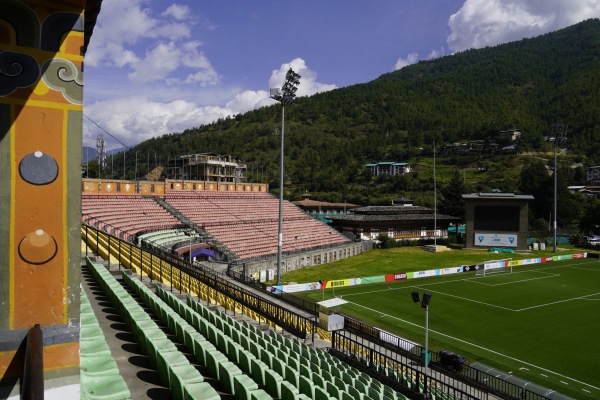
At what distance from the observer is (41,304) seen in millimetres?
4836

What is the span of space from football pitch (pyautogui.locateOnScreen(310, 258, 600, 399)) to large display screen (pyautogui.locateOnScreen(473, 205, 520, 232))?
17.1 metres

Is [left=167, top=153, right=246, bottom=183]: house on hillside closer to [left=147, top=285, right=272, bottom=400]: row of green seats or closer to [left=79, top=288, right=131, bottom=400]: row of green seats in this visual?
[left=147, top=285, right=272, bottom=400]: row of green seats

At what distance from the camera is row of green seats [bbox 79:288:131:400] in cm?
654

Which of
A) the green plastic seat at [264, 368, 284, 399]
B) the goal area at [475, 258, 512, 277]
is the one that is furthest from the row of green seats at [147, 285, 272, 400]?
the goal area at [475, 258, 512, 277]

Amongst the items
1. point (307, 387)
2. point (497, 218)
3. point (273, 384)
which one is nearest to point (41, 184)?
point (273, 384)

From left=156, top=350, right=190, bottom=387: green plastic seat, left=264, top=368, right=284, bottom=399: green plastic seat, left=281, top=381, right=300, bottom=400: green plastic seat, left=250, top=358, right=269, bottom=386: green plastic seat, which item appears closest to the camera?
left=156, top=350, right=190, bottom=387: green plastic seat

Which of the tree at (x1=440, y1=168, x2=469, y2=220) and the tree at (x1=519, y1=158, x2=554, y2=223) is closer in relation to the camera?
the tree at (x1=440, y1=168, x2=469, y2=220)

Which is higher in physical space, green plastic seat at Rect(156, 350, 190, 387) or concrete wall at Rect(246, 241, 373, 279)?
green plastic seat at Rect(156, 350, 190, 387)

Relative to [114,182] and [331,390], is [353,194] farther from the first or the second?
[331,390]

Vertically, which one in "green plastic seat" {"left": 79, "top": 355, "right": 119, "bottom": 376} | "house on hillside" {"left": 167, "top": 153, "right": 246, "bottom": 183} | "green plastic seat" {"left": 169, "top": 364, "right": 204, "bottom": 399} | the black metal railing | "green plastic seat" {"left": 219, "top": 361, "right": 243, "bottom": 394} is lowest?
the black metal railing

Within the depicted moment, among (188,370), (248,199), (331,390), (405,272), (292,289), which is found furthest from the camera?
(248,199)

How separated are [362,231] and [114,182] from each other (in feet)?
132

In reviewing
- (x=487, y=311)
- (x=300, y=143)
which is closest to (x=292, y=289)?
(x=487, y=311)

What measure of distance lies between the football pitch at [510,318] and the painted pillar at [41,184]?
23773 millimetres
